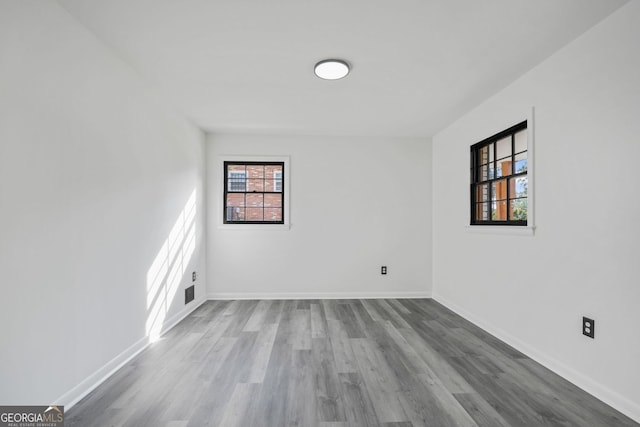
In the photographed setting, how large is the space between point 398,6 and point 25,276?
2.57m

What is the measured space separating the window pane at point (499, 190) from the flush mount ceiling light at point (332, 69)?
Result: 1985mm

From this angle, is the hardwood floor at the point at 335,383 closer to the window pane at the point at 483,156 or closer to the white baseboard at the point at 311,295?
the white baseboard at the point at 311,295

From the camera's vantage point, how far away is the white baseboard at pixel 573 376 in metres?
1.73

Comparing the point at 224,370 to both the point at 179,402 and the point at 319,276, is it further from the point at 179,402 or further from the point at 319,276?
the point at 319,276

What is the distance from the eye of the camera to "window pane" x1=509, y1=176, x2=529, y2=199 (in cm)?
268

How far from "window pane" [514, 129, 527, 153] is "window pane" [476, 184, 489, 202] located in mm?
598

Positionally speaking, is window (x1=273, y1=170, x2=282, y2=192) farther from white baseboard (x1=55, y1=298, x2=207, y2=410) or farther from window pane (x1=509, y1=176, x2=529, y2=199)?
window pane (x1=509, y1=176, x2=529, y2=199)

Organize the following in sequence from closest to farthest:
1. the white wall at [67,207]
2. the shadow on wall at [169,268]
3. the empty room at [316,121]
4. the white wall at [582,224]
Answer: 1. the white wall at [67,207]
2. the empty room at [316,121]
3. the white wall at [582,224]
4. the shadow on wall at [169,268]

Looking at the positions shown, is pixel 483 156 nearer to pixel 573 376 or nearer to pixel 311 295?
pixel 573 376

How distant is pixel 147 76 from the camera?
2.60 meters

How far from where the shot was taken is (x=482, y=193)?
3.40 m

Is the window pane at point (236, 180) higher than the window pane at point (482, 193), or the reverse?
the window pane at point (236, 180)

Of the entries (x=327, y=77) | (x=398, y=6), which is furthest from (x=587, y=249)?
(x=327, y=77)

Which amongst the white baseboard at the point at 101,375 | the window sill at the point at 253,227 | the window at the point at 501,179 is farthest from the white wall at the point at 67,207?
the window at the point at 501,179
